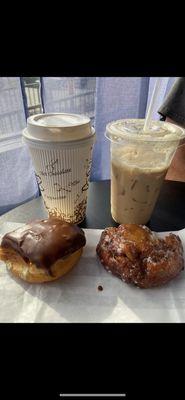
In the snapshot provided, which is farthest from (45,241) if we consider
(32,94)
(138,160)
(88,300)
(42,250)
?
(32,94)

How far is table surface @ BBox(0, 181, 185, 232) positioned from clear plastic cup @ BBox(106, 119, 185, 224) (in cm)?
6

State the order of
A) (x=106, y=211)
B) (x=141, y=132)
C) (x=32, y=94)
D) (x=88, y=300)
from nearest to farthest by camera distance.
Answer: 1. (x=88, y=300)
2. (x=141, y=132)
3. (x=106, y=211)
4. (x=32, y=94)

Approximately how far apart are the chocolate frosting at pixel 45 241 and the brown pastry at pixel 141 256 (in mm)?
65

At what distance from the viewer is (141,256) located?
546 mm

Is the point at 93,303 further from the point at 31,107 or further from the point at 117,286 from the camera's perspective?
the point at 31,107

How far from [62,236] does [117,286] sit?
0.46 ft

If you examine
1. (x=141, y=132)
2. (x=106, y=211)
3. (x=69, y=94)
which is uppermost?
(x=141, y=132)

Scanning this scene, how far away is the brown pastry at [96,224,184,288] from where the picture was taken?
0.53m

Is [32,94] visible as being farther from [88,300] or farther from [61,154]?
[88,300]

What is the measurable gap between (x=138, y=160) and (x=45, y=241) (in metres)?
0.27

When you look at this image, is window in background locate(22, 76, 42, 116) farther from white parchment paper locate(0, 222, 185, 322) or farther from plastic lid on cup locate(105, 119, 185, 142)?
white parchment paper locate(0, 222, 185, 322)

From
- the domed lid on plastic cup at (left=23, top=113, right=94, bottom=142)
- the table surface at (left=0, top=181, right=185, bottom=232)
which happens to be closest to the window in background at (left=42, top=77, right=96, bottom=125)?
the table surface at (left=0, top=181, right=185, bottom=232)
